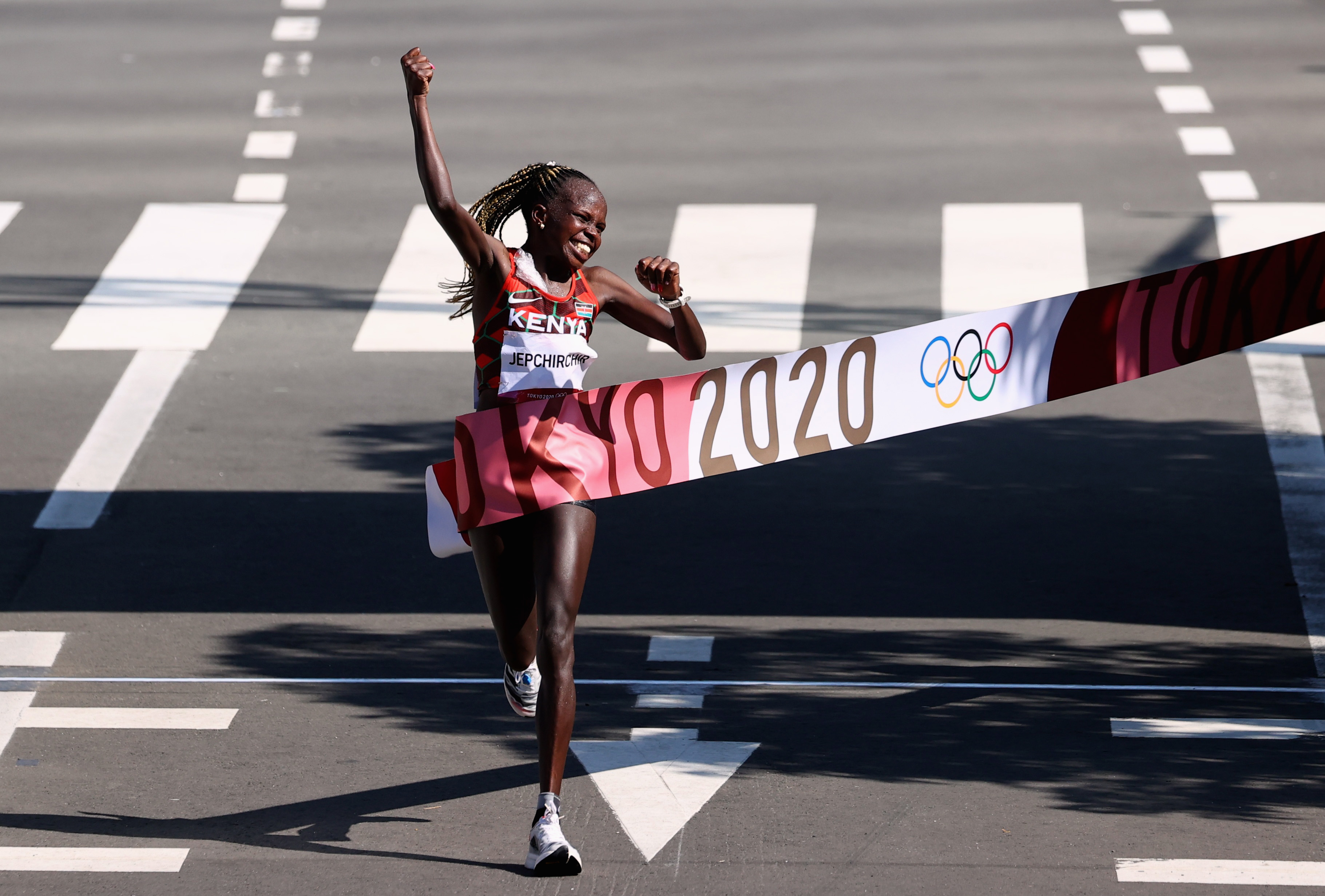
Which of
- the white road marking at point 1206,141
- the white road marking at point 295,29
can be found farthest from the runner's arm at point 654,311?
the white road marking at point 295,29

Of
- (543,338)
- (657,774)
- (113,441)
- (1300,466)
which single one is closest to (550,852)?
(657,774)

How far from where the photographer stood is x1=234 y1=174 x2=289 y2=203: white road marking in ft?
55.4

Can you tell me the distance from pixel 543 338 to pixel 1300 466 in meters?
5.99

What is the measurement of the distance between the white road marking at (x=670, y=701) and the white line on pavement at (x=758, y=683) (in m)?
0.10

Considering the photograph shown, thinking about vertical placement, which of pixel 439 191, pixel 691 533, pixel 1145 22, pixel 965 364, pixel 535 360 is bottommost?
pixel 1145 22

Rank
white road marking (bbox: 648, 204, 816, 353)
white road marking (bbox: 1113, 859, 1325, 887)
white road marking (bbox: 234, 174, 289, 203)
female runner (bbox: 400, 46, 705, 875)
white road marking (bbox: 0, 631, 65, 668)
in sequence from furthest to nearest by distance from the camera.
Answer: white road marking (bbox: 234, 174, 289, 203) < white road marking (bbox: 648, 204, 816, 353) < white road marking (bbox: 0, 631, 65, 668) < female runner (bbox: 400, 46, 705, 875) < white road marking (bbox: 1113, 859, 1325, 887)

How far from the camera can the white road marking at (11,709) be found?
7867mm

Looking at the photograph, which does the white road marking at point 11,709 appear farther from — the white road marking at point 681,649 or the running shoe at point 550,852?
the white road marking at point 681,649

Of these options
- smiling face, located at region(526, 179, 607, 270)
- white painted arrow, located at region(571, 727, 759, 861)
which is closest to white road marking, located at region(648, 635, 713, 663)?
white painted arrow, located at region(571, 727, 759, 861)

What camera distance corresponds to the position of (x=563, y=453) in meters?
6.90

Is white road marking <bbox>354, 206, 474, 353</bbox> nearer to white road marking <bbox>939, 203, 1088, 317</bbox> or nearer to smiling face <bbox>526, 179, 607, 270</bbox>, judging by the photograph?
white road marking <bbox>939, 203, 1088, 317</bbox>

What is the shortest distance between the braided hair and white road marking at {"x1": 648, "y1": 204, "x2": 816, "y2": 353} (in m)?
6.22

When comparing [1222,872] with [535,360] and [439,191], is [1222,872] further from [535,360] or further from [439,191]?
[439,191]

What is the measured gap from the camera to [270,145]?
18.2m
